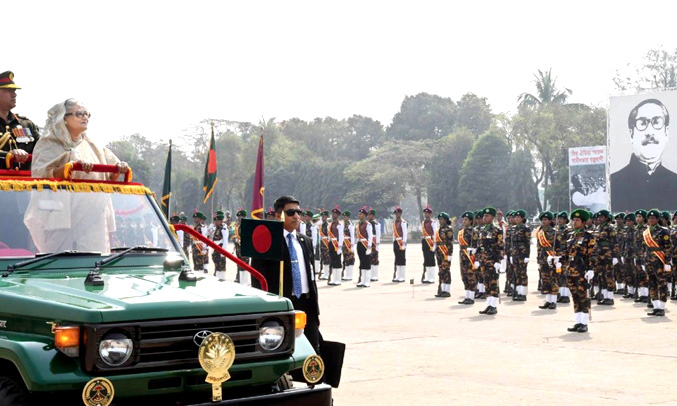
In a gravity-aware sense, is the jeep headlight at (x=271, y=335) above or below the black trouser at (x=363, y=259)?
above

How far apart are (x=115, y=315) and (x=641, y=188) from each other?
39.6 metres

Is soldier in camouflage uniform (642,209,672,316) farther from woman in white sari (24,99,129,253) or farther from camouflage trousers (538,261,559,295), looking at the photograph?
woman in white sari (24,99,129,253)

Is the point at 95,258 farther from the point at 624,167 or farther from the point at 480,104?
the point at 480,104

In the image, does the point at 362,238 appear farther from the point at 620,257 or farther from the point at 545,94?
the point at 545,94

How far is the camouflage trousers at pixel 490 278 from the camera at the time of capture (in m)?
17.2

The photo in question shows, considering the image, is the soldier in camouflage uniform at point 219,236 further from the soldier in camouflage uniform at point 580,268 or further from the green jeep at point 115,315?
the green jeep at point 115,315

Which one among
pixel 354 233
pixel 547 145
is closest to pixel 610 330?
pixel 354 233

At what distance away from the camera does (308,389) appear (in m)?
5.37

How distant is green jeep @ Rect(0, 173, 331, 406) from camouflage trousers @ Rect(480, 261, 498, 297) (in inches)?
459

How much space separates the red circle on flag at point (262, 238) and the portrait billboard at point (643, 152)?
3713 cm

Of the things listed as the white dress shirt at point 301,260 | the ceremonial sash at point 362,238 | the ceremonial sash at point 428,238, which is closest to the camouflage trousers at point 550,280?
the ceremonial sash at point 428,238

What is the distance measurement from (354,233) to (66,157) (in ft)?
77.4

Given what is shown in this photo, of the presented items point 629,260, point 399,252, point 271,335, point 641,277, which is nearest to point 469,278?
point 641,277

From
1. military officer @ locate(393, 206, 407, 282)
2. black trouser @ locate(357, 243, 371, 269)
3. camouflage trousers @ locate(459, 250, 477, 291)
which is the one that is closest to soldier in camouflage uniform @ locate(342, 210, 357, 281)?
military officer @ locate(393, 206, 407, 282)
